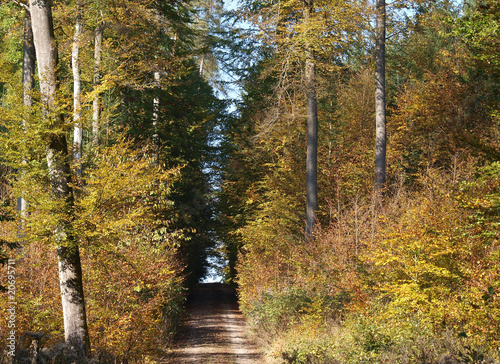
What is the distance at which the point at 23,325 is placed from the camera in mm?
9977

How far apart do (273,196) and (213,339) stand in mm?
7548

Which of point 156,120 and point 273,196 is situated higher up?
point 156,120

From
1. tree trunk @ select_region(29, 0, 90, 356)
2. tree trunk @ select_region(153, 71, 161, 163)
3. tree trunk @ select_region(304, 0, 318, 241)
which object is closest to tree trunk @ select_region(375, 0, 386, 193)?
tree trunk @ select_region(304, 0, 318, 241)

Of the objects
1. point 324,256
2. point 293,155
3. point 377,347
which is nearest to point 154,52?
point 293,155

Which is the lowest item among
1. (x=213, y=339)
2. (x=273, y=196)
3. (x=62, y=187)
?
(x=213, y=339)

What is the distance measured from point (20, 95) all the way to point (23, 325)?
196 inches

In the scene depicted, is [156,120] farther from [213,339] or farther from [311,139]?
[213,339]

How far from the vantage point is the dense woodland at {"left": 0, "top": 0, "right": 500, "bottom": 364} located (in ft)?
28.2

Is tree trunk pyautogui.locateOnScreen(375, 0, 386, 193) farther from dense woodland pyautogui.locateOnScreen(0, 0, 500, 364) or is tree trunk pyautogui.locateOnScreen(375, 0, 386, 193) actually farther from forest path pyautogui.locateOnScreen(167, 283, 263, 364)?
forest path pyautogui.locateOnScreen(167, 283, 263, 364)

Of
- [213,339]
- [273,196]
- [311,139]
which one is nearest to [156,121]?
[273,196]

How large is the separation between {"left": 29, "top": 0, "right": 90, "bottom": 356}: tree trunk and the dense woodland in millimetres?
32

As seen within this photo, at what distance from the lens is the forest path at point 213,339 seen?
13453 mm

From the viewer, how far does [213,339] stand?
1684cm

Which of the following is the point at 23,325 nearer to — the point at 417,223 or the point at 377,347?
the point at 377,347
